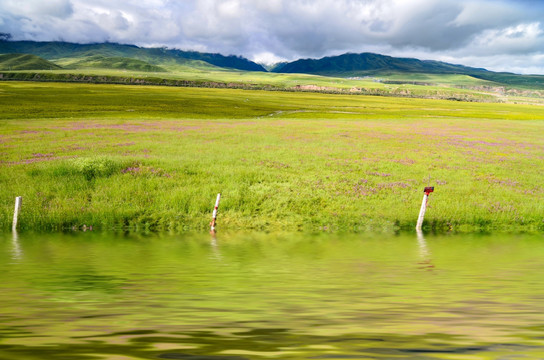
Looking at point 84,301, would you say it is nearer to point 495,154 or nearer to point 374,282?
point 374,282

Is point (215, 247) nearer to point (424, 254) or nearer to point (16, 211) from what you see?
point (424, 254)

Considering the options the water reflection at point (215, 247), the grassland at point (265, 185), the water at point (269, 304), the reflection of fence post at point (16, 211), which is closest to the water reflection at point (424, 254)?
the water at point (269, 304)

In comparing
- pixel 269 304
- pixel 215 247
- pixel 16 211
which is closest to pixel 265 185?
pixel 215 247

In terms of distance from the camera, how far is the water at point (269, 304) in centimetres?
471

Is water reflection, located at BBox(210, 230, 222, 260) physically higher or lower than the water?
lower

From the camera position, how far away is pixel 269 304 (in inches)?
261

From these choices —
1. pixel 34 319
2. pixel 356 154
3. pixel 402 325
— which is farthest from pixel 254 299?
pixel 356 154

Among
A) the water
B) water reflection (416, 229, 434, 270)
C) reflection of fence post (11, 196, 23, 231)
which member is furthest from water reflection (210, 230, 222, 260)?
reflection of fence post (11, 196, 23, 231)

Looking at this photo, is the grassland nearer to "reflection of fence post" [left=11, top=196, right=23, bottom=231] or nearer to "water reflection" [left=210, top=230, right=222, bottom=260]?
Answer: "reflection of fence post" [left=11, top=196, right=23, bottom=231]

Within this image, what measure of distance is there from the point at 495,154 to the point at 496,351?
45.7 meters

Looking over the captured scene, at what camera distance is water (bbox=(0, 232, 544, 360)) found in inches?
186

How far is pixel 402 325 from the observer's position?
5504 millimetres

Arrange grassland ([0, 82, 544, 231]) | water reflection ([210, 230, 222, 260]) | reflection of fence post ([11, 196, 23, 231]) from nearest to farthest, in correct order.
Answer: water reflection ([210, 230, 222, 260]) < reflection of fence post ([11, 196, 23, 231]) < grassland ([0, 82, 544, 231])

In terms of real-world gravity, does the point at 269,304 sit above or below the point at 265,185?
above
